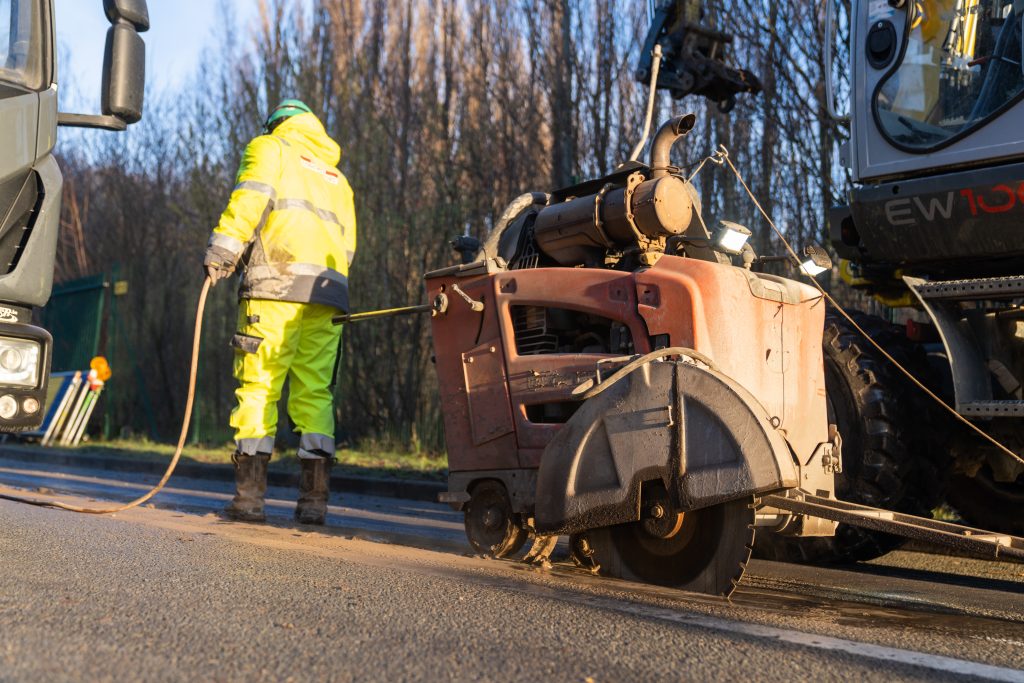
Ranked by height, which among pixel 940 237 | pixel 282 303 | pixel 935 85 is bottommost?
pixel 282 303

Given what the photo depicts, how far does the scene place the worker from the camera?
6.14 meters

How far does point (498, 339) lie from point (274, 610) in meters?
1.82

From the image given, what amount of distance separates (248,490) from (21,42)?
2.62 metres

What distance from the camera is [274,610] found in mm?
3432

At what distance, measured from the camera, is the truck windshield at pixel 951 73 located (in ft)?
17.2

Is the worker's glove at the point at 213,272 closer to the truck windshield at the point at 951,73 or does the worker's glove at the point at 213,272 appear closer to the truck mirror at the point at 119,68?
the truck mirror at the point at 119,68

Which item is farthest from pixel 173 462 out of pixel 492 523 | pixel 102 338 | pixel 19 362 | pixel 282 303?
pixel 102 338

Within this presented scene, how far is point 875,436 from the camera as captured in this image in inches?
206

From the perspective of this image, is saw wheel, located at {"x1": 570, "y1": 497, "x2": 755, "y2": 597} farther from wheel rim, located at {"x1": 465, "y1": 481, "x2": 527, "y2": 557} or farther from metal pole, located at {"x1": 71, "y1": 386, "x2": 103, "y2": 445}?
Answer: metal pole, located at {"x1": 71, "y1": 386, "x2": 103, "y2": 445}

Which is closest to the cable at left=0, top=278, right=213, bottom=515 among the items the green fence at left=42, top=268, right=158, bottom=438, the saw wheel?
the saw wheel

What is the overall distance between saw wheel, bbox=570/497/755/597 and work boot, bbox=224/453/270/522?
89.0 inches

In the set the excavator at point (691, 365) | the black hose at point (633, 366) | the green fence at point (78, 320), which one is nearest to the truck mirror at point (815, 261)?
the excavator at point (691, 365)

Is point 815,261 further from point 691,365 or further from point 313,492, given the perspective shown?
point 313,492

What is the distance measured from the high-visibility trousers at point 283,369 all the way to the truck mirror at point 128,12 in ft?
6.51
